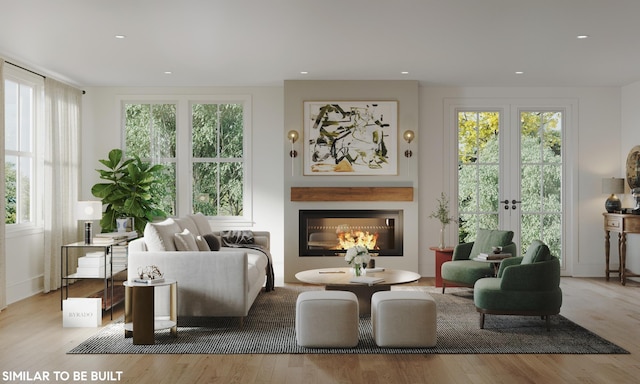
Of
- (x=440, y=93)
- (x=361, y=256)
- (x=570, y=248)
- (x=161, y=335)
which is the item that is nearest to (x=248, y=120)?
(x=440, y=93)

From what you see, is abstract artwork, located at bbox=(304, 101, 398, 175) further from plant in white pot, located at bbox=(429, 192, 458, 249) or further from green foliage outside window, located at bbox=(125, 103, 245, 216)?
green foliage outside window, located at bbox=(125, 103, 245, 216)

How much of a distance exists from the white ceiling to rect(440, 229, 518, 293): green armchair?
1970 mm

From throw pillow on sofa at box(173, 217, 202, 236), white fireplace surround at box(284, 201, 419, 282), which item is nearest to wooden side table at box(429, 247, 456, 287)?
white fireplace surround at box(284, 201, 419, 282)

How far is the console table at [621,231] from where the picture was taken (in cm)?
815

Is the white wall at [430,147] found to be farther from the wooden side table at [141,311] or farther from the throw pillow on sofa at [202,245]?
the wooden side table at [141,311]

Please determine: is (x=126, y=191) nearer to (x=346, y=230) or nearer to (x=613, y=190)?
(x=346, y=230)

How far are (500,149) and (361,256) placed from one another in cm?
366

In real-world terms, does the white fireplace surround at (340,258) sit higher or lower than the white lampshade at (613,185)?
lower

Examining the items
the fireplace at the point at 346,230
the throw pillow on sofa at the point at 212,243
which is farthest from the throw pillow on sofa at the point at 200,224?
Answer: the fireplace at the point at 346,230

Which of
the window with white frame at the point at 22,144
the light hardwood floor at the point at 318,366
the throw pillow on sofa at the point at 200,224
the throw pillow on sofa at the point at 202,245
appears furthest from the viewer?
the throw pillow on sofa at the point at 200,224

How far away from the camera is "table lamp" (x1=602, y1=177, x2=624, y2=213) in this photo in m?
8.53

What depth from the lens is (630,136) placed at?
8750 mm

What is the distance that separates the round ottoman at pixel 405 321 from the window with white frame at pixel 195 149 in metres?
4.36

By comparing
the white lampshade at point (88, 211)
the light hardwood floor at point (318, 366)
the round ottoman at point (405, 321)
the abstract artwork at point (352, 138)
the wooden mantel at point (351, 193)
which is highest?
the abstract artwork at point (352, 138)
